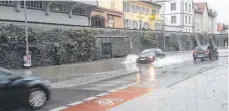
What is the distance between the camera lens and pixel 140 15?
54062 mm

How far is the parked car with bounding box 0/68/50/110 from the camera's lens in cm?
859

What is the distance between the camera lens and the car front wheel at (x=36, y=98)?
9.21 metres

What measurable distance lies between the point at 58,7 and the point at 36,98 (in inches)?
874

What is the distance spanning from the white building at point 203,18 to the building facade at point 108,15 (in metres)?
44.0

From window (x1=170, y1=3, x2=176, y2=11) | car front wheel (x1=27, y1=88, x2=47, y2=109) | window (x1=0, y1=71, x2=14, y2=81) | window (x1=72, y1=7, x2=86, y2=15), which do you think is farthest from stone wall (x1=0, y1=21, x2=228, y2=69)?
window (x1=170, y1=3, x2=176, y2=11)

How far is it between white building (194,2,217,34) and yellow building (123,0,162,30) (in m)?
28.5

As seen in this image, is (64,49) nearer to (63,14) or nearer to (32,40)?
(32,40)

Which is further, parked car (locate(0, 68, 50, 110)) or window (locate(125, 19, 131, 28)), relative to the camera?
window (locate(125, 19, 131, 28))

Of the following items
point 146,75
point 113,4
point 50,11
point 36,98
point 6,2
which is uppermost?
point 113,4

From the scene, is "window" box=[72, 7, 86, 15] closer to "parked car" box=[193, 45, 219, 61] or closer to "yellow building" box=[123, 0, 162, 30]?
"parked car" box=[193, 45, 219, 61]

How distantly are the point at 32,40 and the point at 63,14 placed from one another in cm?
947

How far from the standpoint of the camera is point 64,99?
11.0 m

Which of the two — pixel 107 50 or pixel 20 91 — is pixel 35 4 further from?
pixel 20 91

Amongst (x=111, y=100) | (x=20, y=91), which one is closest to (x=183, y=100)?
(x=111, y=100)
